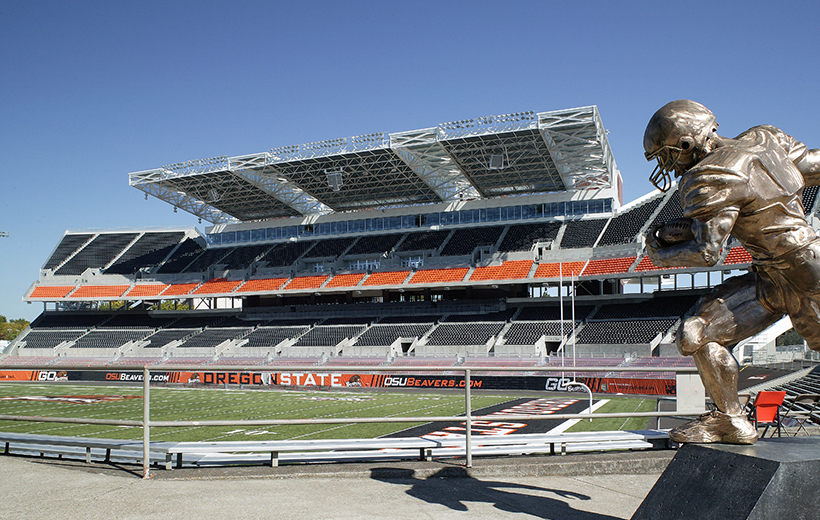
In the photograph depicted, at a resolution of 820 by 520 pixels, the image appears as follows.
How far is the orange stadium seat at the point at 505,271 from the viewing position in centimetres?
3653

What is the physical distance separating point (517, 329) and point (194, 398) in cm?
1864

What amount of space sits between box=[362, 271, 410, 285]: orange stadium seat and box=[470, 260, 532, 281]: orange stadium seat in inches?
196

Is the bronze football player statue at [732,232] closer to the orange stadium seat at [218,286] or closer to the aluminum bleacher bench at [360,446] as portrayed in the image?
the aluminum bleacher bench at [360,446]

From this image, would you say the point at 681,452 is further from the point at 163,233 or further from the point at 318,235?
the point at 163,233

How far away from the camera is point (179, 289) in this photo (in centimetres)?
4600

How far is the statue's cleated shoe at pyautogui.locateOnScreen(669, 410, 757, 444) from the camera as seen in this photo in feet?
11.2

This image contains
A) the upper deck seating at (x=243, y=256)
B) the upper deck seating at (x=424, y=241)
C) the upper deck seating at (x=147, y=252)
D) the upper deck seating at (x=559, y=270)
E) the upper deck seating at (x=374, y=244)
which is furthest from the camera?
the upper deck seating at (x=147, y=252)

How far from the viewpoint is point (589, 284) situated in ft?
124

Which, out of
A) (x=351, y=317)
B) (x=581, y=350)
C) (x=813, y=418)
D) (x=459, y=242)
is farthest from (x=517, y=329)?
(x=813, y=418)

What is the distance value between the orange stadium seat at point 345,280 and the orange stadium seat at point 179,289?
1183cm

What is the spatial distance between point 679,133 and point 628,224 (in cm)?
3537

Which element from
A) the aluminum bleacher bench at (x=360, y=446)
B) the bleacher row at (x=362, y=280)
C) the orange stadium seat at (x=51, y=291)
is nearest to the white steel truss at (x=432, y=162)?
the bleacher row at (x=362, y=280)


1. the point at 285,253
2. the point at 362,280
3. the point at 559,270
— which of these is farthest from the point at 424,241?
the point at 285,253

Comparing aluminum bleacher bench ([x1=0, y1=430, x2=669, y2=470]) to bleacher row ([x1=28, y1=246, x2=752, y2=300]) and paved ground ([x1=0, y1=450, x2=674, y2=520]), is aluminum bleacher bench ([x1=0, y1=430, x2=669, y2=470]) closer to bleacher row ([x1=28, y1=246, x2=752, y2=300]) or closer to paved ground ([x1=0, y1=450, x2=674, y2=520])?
paved ground ([x1=0, y1=450, x2=674, y2=520])
